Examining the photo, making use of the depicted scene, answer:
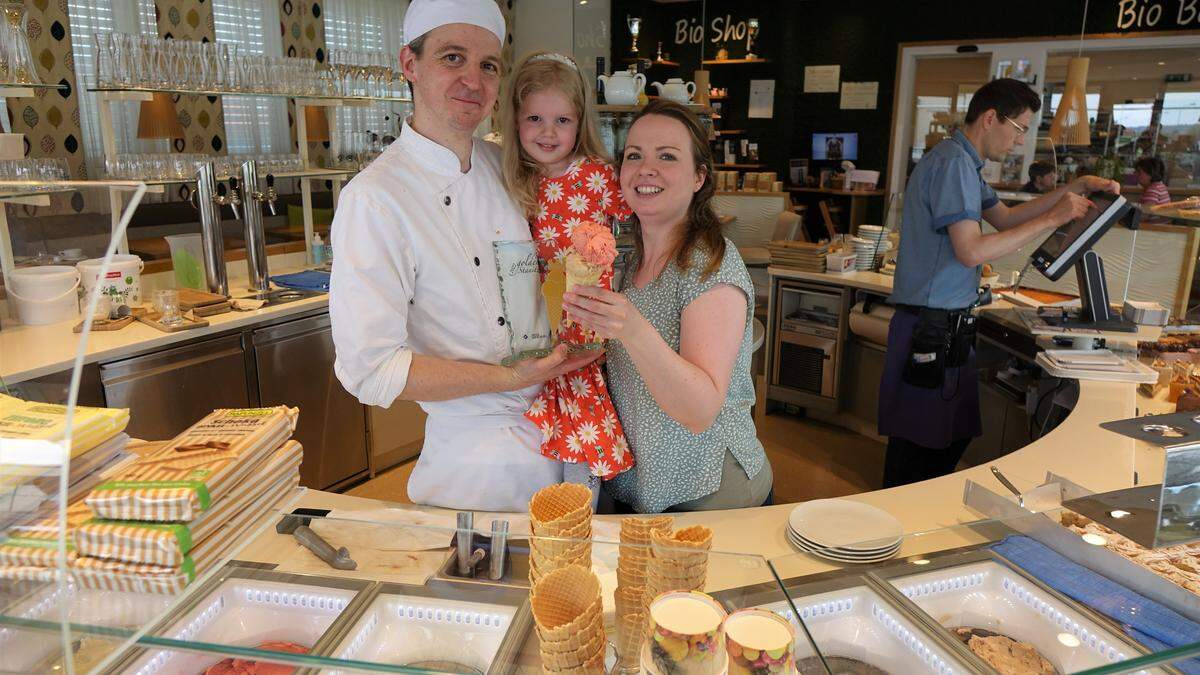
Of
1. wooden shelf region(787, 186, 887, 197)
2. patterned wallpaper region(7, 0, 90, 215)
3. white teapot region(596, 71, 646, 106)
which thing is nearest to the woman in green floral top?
white teapot region(596, 71, 646, 106)

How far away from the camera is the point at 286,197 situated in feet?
29.4

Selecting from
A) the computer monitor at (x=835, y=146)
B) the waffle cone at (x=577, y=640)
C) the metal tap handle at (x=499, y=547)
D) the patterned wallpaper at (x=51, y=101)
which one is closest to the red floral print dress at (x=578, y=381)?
the metal tap handle at (x=499, y=547)

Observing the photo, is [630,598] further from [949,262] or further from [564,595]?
[949,262]

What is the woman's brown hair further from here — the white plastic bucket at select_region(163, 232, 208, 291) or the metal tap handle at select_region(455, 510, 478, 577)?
the white plastic bucket at select_region(163, 232, 208, 291)

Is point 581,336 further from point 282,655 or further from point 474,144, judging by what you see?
point 282,655

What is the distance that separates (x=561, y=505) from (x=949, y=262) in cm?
250

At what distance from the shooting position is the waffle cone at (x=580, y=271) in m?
1.47

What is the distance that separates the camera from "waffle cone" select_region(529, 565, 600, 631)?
103 centimetres

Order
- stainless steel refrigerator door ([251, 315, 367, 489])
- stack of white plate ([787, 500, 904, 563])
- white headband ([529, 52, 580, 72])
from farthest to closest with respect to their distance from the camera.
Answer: stainless steel refrigerator door ([251, 315, 367, 489]), white headband ([529, 52, 580, 72]), stack of white plate ([787, 500, 904, 563])

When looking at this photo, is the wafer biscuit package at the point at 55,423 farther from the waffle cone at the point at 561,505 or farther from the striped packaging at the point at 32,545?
the waffle cone at the point at 561,505

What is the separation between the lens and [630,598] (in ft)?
3.74

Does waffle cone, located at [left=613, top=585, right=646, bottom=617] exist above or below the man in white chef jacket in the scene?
below

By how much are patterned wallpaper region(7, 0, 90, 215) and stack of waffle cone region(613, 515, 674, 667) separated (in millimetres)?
7352

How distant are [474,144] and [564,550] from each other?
1113 mm
